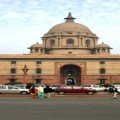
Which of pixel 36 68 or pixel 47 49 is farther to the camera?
pixel 47 49

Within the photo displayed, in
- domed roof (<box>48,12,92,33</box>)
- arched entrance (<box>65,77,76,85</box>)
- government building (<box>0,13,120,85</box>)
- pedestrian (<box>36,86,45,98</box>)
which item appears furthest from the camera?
domed roof (<box>48,12,92,33</box>)

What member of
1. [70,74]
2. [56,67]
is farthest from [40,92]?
[70,74]

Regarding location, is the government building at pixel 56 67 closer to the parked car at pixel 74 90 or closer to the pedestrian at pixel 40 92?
the parked car at pixel 74 90

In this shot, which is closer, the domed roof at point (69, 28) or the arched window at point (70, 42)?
the arched window at point (70, 42)

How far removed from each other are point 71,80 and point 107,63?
9.05 m

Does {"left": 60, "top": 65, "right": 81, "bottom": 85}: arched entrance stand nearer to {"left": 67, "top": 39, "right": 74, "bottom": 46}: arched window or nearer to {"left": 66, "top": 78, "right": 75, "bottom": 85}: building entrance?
{"left": 66, "top": 78, "right": 75, "bottom": 85}: building entrance

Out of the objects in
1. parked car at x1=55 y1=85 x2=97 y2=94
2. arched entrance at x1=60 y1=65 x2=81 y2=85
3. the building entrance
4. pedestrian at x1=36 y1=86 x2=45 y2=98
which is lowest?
pedestrian at x1=36 y1=86 x2=45 y2=98

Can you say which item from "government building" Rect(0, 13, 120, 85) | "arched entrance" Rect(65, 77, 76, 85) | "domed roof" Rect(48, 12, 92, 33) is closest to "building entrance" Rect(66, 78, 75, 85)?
"arched entrance" Rect(65, 77, 76, 85)

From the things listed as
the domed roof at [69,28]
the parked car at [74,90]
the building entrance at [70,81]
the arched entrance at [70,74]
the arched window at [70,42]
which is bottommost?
the parked car at [74,90]

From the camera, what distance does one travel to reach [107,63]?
82.4 m

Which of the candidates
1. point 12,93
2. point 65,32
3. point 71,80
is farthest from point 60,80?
point 12,93

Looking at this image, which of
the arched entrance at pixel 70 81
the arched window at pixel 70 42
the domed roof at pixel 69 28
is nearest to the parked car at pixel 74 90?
the arched entrance at pixel 70 81

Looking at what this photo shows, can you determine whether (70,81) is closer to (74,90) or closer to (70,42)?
(70,42)

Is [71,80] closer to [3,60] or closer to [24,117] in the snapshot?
[3,60]
